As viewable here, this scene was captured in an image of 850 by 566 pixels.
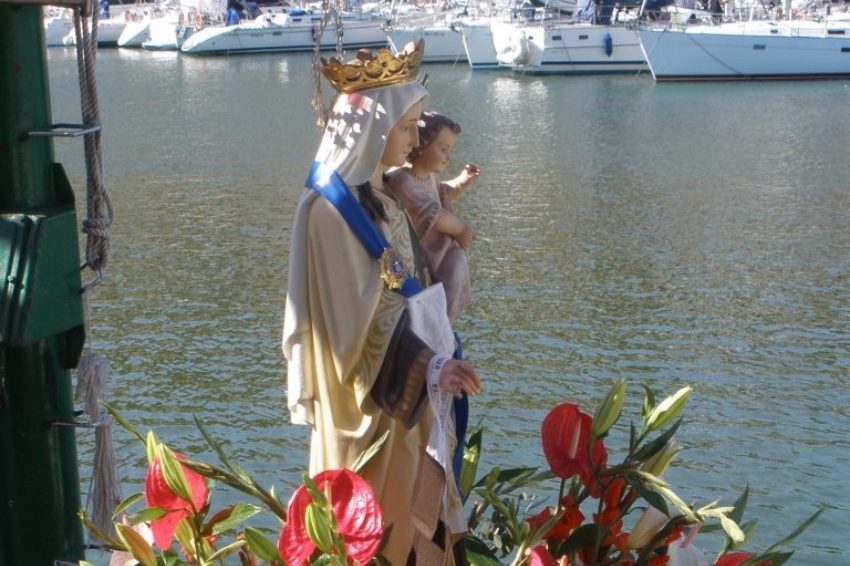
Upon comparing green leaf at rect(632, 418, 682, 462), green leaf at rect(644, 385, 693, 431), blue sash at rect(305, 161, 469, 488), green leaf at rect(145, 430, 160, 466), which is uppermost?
blue sash at rect(305, 161, 469, 488)

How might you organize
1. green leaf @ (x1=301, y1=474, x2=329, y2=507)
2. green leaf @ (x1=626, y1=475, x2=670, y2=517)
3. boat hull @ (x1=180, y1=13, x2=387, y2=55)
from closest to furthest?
1. green leaf @ (x1=301, y1=474, x2=329, y2=507)
2. green leaf @ (x1=626, y1=475, x2=670, y2=517)
3. boat hull @ (x1=180, y1=13, x2=387, y2=55)

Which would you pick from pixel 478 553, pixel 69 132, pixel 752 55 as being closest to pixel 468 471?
pixel 478 553

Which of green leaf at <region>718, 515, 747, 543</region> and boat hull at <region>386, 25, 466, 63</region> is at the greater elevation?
green leaf at <region>718, 515, 747, 543</region>

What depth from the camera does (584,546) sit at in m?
3.06

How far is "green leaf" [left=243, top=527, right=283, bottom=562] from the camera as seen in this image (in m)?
2.44

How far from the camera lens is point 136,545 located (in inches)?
99.7

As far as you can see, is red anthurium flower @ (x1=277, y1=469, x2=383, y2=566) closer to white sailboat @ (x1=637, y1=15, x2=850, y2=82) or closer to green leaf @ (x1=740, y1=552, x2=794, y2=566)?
green leaf @ (x1=740, y1=552, x2=794, y2=566)

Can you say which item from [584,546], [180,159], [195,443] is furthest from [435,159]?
[180,159]

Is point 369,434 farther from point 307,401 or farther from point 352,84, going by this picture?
point 352,84

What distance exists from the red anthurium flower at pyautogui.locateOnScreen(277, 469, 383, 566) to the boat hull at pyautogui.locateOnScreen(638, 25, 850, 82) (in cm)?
2379

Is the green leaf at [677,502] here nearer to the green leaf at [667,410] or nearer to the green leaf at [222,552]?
the green leaf at [667,410]

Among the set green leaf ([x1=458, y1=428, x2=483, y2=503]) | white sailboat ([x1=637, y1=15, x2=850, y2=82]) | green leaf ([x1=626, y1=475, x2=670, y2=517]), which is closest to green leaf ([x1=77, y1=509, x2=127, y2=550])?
green leaf ([x1=458, y1=428, x2=483, y2=503])

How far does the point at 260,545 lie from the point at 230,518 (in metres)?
0.23

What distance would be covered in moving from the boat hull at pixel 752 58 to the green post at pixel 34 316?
23637 millimetres
